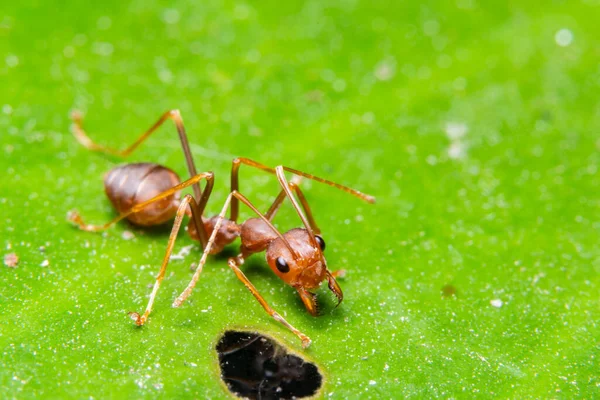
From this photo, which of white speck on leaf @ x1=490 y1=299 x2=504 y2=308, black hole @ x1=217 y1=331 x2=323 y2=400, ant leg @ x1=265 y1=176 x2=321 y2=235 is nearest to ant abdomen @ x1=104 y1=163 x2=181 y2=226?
ant leg @ x1=265 y1=176 x2=321 y2=235

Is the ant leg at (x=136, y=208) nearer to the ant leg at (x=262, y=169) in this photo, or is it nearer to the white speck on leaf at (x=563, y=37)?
the ant leg at (x=262, y=169)

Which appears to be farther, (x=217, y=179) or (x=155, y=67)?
(x=155, y=67)

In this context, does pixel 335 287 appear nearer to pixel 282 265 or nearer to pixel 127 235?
pixel 282 265

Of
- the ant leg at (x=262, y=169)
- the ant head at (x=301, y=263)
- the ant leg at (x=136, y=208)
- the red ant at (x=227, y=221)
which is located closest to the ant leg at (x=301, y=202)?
the red ant at (x=227, y=221)

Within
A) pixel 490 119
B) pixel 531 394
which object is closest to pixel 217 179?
pixel 490 119

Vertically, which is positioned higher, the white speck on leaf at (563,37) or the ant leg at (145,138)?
the white speck on leaf at (563,37)

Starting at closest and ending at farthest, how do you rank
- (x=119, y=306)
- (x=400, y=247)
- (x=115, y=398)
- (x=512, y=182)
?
(x=115, y=398) → (x=119, y=306) → (x=400, y=247) → (x=512, y=182)

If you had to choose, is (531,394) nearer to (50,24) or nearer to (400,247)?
(400,247)

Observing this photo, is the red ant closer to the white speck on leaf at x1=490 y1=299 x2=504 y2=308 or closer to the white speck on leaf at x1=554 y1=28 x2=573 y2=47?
the white speck on leaf at x1=490 y1=299 x2=504 y2=308
